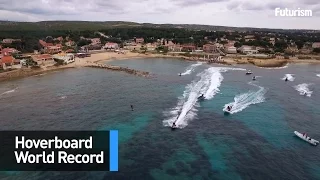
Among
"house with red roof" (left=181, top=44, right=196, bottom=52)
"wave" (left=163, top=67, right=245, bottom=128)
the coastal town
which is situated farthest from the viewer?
"house with red roof" (left=181, top=44, right=196, bottom=52)

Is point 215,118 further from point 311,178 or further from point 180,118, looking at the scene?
point 311,178

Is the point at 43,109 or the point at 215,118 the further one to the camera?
the point at 43,109

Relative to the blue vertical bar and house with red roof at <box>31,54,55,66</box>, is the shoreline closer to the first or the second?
house with red roof at <box>31,54,55,66</box>

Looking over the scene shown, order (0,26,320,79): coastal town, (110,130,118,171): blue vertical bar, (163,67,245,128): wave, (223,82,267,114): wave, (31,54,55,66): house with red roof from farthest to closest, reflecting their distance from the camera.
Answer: (0,26,320,79): coastal town
(31,54,55,66): house with red roof
(223,82,267,114): wave
(163,67,245,128): wave
(110,130,118,171): blue vertical bar

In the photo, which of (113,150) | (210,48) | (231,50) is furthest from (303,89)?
(210,48)

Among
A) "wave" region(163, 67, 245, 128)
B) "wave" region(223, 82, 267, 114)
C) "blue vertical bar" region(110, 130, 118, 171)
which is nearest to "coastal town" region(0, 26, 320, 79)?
"wave" region(163, 67, 245, 128)

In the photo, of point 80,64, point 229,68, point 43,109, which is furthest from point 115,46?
point 43,109
